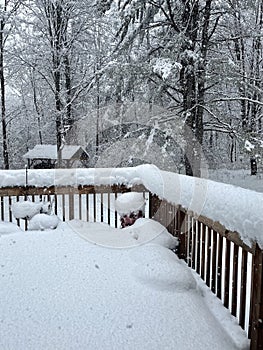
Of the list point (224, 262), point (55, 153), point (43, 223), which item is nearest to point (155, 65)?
point (43, 223)

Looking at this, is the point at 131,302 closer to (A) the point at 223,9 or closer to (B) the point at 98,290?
(B) the point at 98,290

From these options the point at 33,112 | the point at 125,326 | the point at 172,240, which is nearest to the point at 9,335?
the point at 125,326

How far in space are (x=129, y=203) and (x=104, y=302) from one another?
2.24 m

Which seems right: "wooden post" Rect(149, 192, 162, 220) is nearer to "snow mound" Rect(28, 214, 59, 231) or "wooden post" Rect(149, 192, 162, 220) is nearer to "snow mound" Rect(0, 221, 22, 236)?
"snow mound" Rect(28, 214, 59, 231)

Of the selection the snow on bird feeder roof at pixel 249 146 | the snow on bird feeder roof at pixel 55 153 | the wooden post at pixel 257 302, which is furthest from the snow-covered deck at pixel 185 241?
the snow on bird feeder roof at pixel 55 153

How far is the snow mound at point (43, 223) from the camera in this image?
4574mm

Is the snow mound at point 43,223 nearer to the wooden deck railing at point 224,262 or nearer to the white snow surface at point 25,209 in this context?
the white snow surface at point 25,209

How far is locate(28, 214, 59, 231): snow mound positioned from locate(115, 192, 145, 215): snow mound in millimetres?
926

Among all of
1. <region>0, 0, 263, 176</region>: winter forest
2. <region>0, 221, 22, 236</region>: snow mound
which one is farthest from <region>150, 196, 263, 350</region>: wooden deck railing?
<region>0, 0, 263, 176</region>: winter forest

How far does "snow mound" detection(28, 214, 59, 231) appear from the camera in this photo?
457cm

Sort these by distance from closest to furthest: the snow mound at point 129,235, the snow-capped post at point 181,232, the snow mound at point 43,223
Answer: the snow-capped post at point 181,232, the snow mound at point 129,235, the snow mound at point 43,223

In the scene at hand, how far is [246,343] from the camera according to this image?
218cm

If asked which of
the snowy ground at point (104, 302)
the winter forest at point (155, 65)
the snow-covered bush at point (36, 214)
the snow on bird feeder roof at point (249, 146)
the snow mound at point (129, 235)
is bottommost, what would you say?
the snowy ground at point (104, 302)

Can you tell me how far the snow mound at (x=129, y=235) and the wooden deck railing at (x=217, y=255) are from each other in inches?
5.4
